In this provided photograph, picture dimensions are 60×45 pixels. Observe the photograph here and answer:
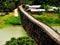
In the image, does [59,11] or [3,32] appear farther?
[59,11]

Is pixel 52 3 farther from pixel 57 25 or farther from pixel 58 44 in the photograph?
pixel 58 44

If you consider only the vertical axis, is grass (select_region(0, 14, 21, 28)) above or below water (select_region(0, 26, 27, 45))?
below

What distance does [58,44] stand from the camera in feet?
32.8

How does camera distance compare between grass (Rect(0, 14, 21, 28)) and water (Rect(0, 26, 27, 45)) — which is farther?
grass (Rect(0, 14, 21, 28))

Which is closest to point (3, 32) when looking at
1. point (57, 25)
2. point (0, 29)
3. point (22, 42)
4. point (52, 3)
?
point (0, 29)

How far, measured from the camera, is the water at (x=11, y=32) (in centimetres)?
1825

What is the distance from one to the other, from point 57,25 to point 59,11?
435cm

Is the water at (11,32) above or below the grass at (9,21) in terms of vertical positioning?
above

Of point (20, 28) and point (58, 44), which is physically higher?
point (58, 44)

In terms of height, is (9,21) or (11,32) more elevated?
(11,32)

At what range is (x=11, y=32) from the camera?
20.3m

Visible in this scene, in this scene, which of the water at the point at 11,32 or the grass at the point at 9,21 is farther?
the grass at the point at 9,21

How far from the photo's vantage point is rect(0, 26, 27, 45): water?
59.9ft

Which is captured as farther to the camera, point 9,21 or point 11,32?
point 9,21
